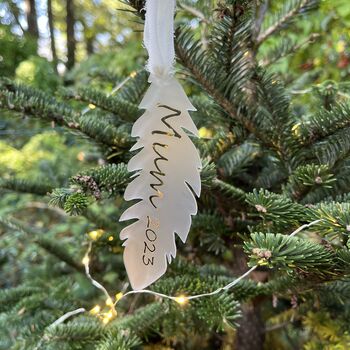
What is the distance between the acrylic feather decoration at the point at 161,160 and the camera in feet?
1.11

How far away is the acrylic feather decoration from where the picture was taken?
34cm

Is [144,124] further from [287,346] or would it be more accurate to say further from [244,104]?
[287,346]

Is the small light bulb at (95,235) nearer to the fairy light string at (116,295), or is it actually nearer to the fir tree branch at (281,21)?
the fairy light string at (116,295)

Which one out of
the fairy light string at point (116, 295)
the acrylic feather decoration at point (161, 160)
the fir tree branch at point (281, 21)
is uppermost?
the fir tree branch at point (281, 21)

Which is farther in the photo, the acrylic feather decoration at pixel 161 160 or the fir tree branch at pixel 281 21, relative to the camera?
the fir tree branch at pixel 281 21

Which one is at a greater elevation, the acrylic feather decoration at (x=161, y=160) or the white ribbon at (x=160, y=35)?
the white ribbon at (x=160, y=35)

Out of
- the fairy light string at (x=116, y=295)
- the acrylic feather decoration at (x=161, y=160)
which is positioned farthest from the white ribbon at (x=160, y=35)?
the fairy light string at (x=116, y=295)

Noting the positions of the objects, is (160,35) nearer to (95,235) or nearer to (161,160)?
(161,160)

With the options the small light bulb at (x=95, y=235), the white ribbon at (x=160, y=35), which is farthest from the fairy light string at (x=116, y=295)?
the white ribbon at (x=160, y=35)

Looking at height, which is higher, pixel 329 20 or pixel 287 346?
pixel 329 20

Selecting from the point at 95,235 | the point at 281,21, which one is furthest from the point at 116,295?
the point at 281,21

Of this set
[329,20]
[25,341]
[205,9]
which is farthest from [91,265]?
[329,20]

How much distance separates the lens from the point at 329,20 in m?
0.96

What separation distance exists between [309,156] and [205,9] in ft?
0.82
